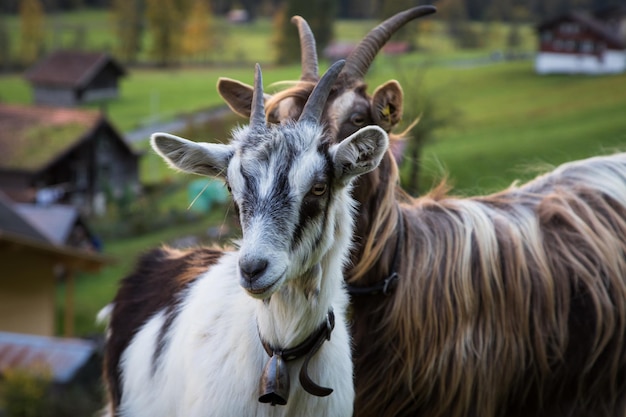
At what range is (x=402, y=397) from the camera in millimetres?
4699

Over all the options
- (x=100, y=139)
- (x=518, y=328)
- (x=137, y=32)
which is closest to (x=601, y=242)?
(x=518, y=328)

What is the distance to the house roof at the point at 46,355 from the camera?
1927 cm

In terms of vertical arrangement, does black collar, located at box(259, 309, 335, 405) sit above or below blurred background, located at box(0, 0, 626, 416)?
above

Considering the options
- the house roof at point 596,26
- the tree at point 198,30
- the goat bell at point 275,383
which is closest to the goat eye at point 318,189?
the goat bell at point 275,383

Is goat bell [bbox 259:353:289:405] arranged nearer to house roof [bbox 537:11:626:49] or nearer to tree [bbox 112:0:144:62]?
house roof [bbox 537:11:626:49]

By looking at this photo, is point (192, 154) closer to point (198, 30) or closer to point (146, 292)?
point (146, 292)

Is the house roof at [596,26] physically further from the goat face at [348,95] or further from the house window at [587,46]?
the goat face at [348,95]

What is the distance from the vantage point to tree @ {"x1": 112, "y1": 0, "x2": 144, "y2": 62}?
5522cm

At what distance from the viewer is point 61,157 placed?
137ft

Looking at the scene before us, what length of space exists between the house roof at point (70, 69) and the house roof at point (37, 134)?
9.72 metres

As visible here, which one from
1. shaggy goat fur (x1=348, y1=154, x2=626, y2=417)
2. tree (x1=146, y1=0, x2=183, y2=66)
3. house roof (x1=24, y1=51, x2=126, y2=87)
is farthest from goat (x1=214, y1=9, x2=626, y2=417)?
house roof (x1=24, y1=51, x2=126, y2=87)

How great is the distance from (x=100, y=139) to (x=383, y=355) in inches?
1618

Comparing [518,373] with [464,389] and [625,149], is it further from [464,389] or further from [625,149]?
[625,149]

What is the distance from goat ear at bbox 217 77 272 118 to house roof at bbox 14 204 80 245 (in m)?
27.7
